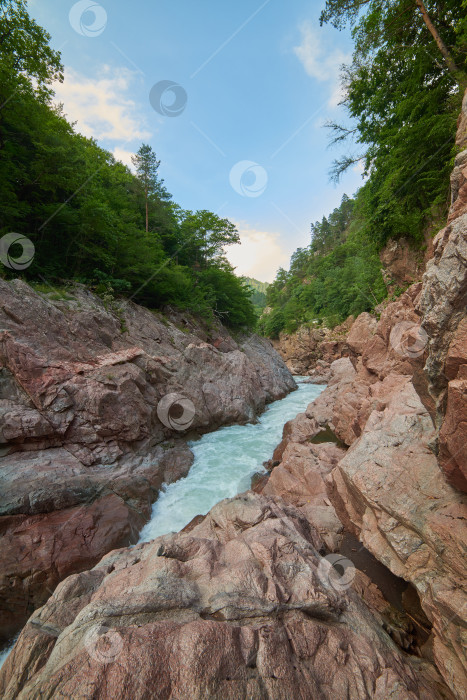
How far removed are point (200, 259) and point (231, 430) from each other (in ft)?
54.1

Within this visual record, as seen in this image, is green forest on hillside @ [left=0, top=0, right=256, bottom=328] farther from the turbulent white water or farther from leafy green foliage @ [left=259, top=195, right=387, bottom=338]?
leafy green foliage @ [left=259, top=195, right=387, bottom=338]

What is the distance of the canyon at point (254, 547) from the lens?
2520 mm

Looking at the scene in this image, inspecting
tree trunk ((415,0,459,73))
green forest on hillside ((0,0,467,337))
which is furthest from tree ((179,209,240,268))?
tree trunk ((415,0,459,73))

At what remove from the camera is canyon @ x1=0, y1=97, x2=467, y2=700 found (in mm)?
2520

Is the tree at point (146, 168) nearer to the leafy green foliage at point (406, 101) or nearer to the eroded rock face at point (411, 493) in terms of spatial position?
the leafy green foliage at point (406, 101)

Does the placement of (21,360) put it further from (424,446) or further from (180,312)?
(180,312)

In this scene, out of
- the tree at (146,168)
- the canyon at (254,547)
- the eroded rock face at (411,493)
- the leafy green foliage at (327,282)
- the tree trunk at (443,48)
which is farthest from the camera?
the leafy green foliage at (327,282)

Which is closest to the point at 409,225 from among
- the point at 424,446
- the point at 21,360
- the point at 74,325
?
the point at 424,446

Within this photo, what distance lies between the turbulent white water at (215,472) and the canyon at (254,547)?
23.7 inches

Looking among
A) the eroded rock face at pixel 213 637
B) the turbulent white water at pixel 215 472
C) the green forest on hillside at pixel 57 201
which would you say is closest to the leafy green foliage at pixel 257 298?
the green forest on hillside at pixel 57 201

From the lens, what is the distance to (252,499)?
546cm

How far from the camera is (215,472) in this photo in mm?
9867

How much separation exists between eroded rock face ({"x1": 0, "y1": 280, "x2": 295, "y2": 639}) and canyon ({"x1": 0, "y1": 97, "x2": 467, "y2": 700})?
52mm

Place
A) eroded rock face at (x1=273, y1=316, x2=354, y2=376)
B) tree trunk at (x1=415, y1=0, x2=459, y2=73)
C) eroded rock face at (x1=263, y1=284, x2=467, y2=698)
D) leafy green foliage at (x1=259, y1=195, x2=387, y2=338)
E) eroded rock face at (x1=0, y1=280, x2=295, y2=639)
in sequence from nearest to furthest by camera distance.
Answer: eroded rock face at (x1=263, y1=284, x2=467, y2=698), eroded rock face at (x1=0, y1=280, x2=295, y2=639), tree trunk at (x1=415, y1=0, x2=459, y2=73), leafy green foliage at (x1=259, y1=195, x2=387, y2=338), eroded rock face at (x1=273, y1=316, x2=354, y2=376)
